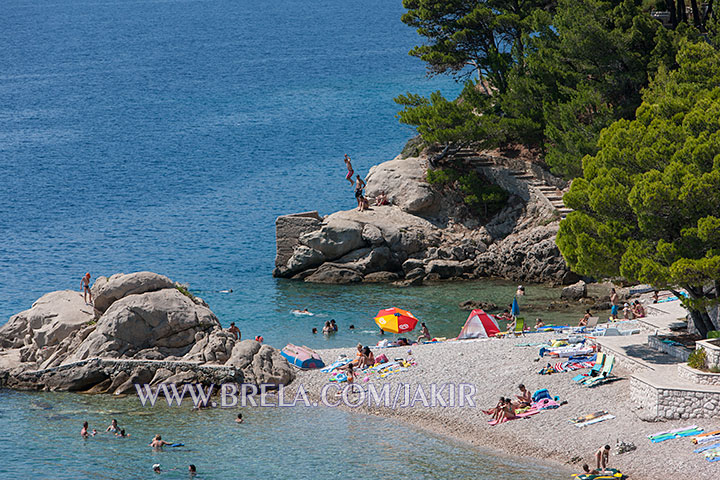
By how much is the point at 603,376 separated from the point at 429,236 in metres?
25.3

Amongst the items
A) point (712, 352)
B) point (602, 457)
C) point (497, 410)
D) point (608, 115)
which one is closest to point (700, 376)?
point (712, 352)

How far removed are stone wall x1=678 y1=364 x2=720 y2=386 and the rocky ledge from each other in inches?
630

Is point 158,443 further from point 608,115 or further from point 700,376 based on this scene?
point 608,115

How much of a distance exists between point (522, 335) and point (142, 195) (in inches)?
1801

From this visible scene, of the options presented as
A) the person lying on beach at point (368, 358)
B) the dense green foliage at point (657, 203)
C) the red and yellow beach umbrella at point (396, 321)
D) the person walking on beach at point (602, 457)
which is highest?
the dense green foliage at point (657, 203)

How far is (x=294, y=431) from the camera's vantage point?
3416cm

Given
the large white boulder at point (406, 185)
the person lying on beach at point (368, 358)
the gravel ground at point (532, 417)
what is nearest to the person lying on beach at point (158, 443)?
the gravel ground at point (532, 417)

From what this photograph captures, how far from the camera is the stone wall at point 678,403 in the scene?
28.8 m

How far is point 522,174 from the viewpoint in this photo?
58.4m

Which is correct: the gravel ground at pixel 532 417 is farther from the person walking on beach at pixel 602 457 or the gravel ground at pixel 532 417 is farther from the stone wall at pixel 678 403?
the person walking on beach at pixel 602 457

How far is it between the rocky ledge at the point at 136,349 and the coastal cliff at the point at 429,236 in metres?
15.1

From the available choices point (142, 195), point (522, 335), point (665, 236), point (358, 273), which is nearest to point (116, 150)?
point (142, 195)

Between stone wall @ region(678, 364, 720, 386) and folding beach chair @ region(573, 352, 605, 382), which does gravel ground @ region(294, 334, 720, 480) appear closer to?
folding beach chair @ region(573, 352, 605, 382)

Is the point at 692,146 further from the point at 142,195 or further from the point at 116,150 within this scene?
the point at 116,150
